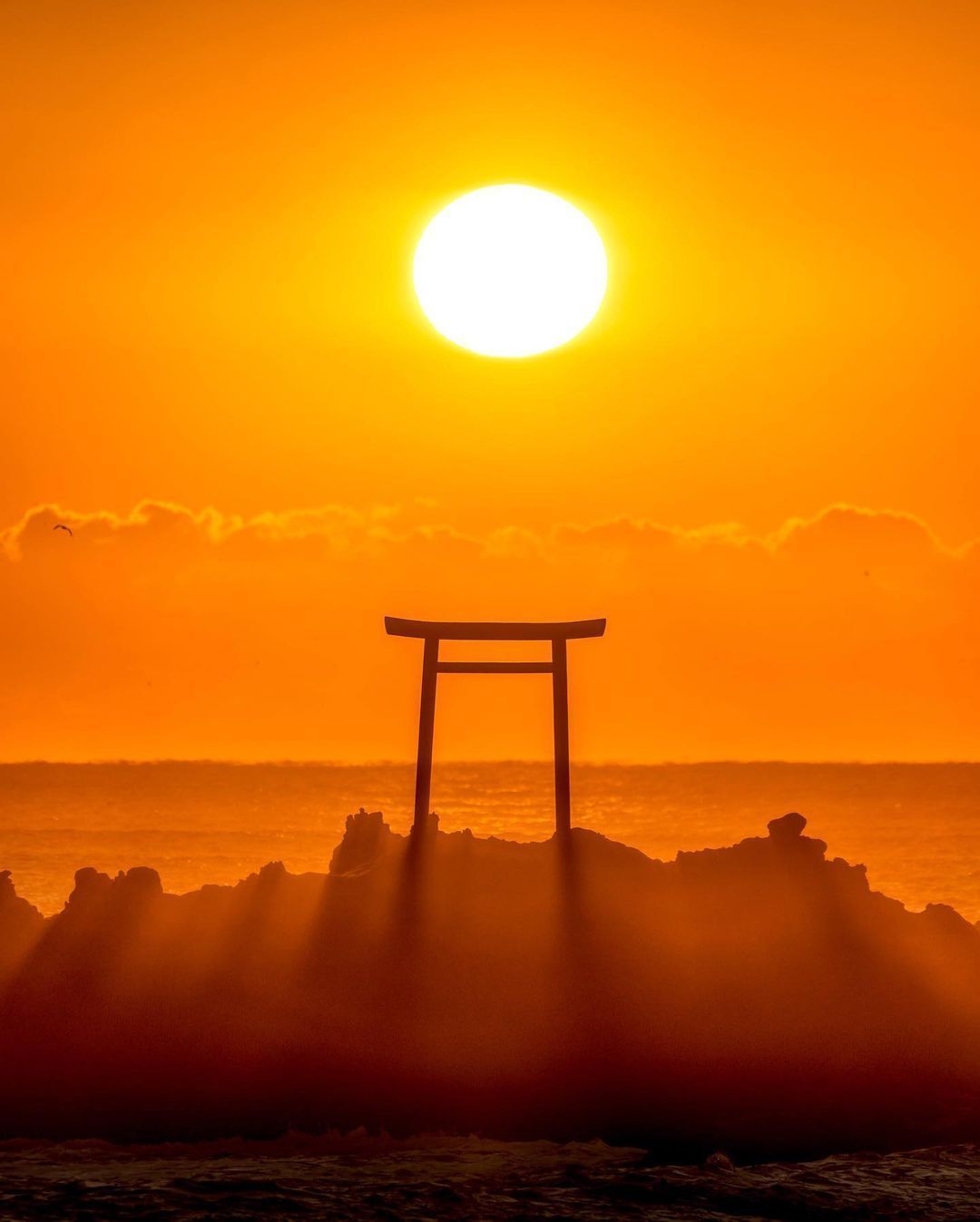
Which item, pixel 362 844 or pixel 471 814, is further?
pixel 471 814

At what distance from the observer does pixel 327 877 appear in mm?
10922

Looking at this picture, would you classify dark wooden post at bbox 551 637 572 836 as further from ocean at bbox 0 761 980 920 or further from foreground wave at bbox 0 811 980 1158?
ocean at bbox 0 761 980 920

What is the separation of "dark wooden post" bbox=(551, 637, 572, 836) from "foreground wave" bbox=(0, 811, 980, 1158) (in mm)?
466

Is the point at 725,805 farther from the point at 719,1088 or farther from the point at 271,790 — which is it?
the point at 719,1088

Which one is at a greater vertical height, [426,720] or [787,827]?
[426,720]

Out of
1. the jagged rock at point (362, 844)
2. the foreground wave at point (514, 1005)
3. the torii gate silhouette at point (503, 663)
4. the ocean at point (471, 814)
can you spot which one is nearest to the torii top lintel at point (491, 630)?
the torii gate silhouette at point (503, 663)

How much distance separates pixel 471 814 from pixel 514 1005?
42763 mm

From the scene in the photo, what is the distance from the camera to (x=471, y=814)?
5216cm

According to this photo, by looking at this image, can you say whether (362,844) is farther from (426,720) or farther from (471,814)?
(471,814)

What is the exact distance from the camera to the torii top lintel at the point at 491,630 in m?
10.2

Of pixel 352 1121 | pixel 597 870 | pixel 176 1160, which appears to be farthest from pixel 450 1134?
pixel 597 870

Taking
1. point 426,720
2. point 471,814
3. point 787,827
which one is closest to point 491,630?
point 426,720

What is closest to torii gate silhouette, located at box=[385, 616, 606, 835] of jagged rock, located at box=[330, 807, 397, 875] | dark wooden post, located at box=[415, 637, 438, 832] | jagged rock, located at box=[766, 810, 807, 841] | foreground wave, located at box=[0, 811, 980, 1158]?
dark wooden post, located at box=[415, 637, 438, 832]

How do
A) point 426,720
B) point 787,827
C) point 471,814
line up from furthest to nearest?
point 471,814 < point 787,827 < point 426,720
